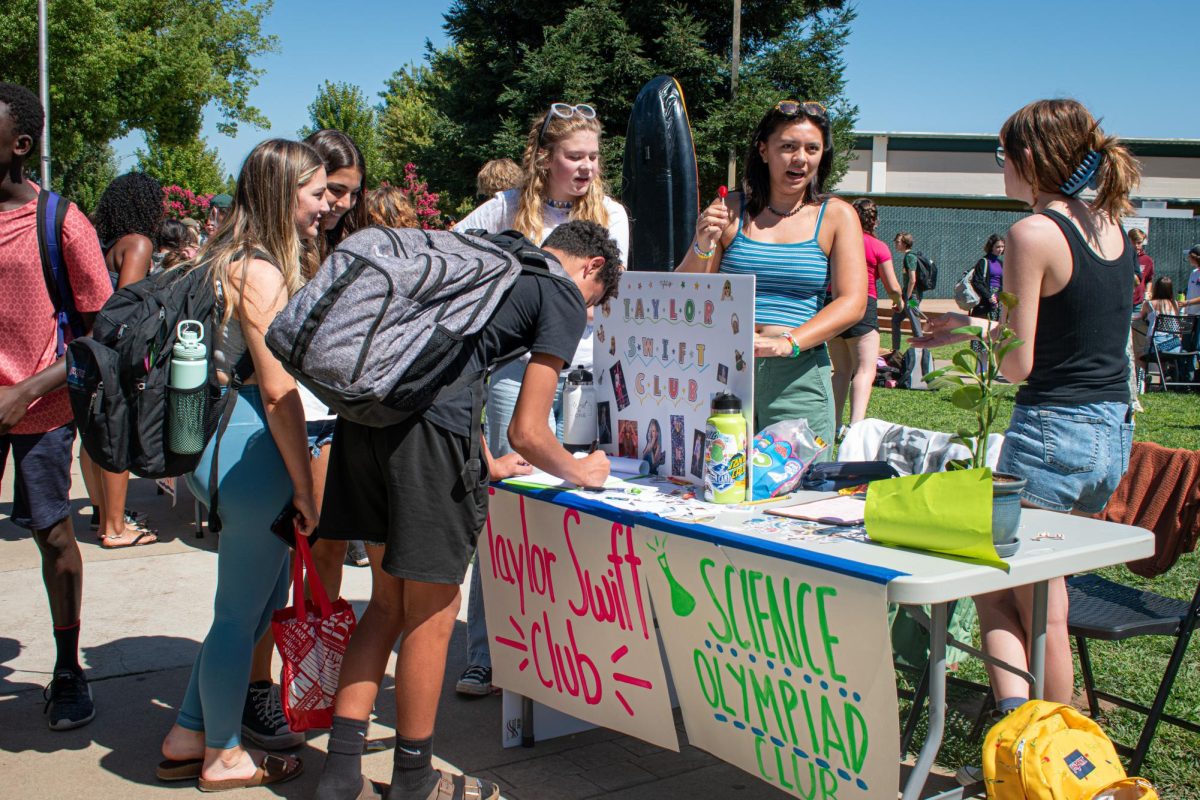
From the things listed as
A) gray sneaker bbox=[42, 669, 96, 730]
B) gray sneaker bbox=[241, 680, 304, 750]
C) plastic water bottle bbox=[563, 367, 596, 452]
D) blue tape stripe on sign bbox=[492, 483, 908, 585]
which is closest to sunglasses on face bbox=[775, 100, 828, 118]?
plastic water bottle bbox=[563, 367, 596, 452]

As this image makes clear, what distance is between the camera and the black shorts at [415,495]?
250 cm

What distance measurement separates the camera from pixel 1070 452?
270cm

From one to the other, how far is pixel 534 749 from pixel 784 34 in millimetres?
22727

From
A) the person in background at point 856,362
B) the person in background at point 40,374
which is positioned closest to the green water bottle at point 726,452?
the person in background at point 40,374

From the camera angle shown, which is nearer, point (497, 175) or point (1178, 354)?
point (497, 175)

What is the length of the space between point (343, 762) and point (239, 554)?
24.9 inches

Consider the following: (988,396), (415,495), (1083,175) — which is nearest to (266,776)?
(415,495)

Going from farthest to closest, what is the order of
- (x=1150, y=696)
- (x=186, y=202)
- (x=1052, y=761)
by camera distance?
(x=186, y=202) → (x=1150, y=696) → (x=1052, y=761)

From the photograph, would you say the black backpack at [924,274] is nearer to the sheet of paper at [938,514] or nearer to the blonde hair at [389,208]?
the blonde hair at [389,208]

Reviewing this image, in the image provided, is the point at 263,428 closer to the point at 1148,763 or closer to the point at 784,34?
the point at 1148,763

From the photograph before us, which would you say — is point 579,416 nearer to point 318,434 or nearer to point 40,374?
point 318,434

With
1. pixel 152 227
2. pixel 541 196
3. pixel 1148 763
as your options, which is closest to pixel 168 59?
pixel 152 227

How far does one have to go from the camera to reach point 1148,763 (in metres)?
3.06

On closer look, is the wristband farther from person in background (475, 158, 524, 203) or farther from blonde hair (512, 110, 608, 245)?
person in background (475, 158, 524, 203)
